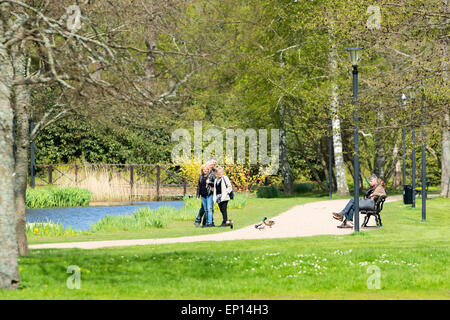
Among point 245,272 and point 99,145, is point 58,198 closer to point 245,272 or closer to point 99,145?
point 99,145

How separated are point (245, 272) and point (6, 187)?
3.72 m

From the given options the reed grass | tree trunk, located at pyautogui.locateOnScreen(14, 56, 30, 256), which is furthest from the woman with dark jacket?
tree trunk, located at pyautogui.locateOnScreen(14, 56, 30, 256)

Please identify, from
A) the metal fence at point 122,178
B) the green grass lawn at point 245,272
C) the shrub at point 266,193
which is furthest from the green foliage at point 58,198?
the green grass lawn at point 245,272

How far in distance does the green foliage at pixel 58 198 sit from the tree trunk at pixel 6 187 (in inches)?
674

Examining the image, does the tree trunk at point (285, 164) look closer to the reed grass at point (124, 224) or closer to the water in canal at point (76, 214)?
the water in canal at point (76, 214)

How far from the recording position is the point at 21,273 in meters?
9.75

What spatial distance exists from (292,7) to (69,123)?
45.2ft

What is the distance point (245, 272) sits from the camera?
9.95 m

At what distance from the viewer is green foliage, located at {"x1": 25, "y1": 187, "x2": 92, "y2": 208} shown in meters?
25.5

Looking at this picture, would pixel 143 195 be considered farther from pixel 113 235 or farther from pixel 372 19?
pixel 372 19

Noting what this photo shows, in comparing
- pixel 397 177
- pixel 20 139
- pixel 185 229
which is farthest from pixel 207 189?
pixel 397 177

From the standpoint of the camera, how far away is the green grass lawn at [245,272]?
28.4ft
